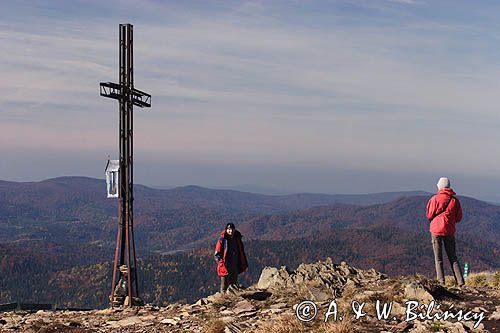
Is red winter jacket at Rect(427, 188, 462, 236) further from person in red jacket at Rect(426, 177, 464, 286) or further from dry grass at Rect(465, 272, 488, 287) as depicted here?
dry grass at Rect(465, 272, 488, 287)

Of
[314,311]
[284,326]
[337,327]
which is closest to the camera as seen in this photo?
Result: [337,327]

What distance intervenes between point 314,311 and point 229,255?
229 inches

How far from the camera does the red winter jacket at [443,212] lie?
15.3m

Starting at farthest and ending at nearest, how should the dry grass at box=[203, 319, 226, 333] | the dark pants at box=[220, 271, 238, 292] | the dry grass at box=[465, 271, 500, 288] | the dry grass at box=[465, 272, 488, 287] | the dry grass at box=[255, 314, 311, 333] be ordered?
1. the dry grass at box=[465, 272, 488, 287]
2. the dry grass at box=[465, 271, 500, 288]
3. the dark pants at box=[220, 271, 238, 292]
4. the dry grass at box=[203, 319, 226, 333]
5. the dry grass at box=[255, 314, 311, 333]

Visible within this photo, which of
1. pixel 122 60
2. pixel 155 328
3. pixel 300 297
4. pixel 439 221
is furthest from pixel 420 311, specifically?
pixel 122 60

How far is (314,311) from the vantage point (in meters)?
11.8

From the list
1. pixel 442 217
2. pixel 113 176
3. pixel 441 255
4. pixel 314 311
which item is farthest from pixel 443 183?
pixel 113 176

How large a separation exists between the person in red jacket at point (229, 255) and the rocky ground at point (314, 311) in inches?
37.8

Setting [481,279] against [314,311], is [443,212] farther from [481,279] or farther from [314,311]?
[481,279]

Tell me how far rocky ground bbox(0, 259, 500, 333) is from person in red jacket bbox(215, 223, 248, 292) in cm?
96

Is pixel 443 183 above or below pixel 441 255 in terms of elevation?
above

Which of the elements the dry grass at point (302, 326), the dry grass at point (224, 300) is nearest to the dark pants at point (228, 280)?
the dry grass at point (224, 300)

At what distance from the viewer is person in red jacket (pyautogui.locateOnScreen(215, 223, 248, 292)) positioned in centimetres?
1702

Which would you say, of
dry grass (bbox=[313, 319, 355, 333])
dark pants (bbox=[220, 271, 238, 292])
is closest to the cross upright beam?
dark pants (bbox=[220, 271, 238, 292])
